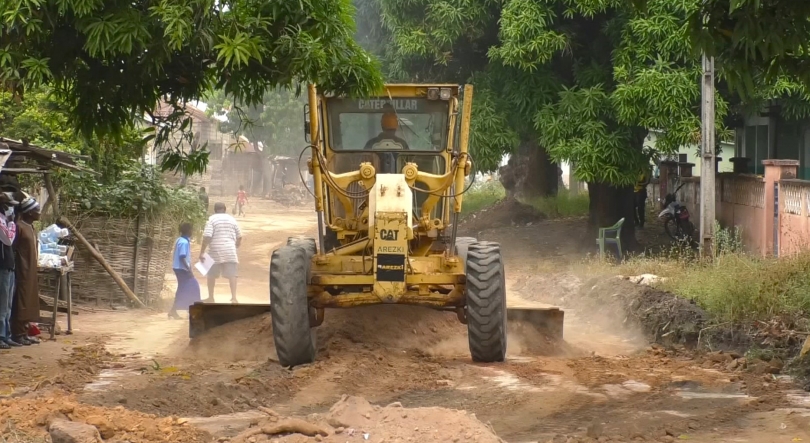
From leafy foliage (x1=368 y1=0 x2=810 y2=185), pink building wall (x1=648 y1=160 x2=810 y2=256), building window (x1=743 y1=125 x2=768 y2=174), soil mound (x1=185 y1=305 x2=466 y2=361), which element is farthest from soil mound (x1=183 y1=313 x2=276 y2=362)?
building window (x1=743 y1=125 x2=768 y2=174)

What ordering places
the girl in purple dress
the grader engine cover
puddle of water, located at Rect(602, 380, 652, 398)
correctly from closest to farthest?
puddle of water, located at Rect(602, 380, 652, 398) → the grader engine cover → the girl in purple dress

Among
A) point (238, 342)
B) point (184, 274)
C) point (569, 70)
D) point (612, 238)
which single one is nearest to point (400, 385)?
point (238, 342)

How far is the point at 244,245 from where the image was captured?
2942 cm

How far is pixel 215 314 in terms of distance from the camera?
12.2m

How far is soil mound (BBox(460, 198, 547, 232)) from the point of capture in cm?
2747

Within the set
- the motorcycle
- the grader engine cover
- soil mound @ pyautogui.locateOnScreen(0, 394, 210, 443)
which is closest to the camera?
soil mound @ pyautogui.locateOnScreen(0, 394, 210, 443)

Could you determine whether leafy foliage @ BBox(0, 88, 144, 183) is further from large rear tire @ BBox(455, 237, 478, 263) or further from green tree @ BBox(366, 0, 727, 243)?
green tree @ BBox(366, 0, 727, 243)

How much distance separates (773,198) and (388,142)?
29.3 feet

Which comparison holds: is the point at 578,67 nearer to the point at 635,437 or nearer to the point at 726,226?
the point at 726,226

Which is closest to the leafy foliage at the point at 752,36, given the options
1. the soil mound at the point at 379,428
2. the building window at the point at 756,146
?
the soil mound at the point at 379,428

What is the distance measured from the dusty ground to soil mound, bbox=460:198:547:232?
40.4ft

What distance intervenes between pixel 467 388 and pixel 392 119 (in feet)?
11.2

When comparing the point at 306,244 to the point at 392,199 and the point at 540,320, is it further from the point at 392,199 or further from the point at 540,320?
the point at 540,320

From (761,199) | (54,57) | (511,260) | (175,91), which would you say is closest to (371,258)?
(175,91)
